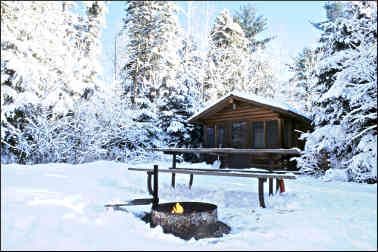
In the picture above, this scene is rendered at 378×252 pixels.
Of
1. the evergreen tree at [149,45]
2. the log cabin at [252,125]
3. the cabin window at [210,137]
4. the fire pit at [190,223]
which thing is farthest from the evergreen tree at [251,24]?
the fire pit at [190,223]

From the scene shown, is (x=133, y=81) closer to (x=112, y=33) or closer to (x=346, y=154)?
(x=112, y=33)

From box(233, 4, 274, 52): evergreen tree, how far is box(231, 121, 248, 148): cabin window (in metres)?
18.4

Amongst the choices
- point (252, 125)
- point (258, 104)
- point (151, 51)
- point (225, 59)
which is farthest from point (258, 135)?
point (225, 59)

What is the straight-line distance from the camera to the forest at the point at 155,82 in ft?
26.6

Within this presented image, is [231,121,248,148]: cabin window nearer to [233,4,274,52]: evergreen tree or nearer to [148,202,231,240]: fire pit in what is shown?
[148,202,231,240]: fire pit

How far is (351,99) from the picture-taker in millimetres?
7172

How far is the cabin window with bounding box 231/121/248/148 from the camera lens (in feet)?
49.2

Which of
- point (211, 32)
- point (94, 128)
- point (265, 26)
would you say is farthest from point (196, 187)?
point (265, 26)

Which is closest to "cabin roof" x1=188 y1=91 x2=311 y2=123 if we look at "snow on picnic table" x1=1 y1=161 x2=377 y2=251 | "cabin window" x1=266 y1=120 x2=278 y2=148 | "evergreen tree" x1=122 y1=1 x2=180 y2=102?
"cabin window" x1=266 y1=120 x2=278 y2=148

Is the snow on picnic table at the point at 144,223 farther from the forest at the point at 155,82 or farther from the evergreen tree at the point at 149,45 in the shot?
the evergreen tree at the point at 149,45

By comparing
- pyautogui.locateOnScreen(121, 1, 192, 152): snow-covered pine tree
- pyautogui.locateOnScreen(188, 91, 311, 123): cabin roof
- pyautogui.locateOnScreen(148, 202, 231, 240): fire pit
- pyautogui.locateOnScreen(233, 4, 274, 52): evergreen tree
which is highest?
pyautogui.locateOnScreen(233, 4, 274, 52): evergreen tree

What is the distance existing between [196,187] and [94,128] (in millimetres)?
7418

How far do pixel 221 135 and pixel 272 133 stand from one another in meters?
3.02

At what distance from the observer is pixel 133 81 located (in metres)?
23.9
